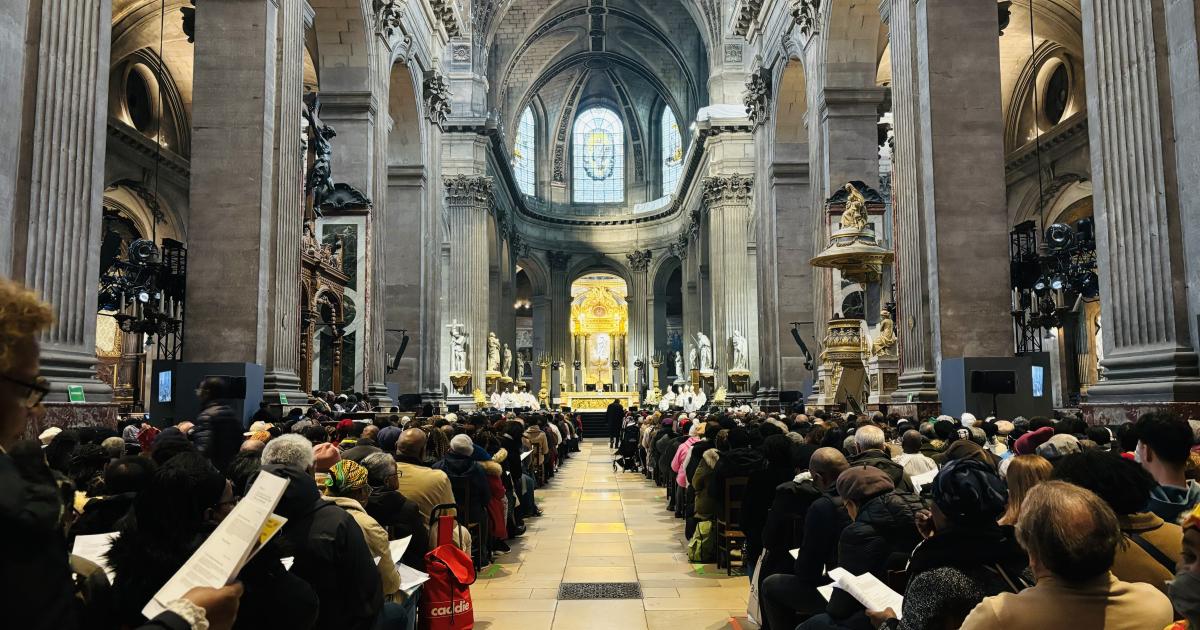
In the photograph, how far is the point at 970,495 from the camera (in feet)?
9.30

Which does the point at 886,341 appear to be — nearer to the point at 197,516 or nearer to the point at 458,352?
the point at 197,516

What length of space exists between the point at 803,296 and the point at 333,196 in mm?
10461

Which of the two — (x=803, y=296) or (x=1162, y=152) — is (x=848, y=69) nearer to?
(x=803, y=296)

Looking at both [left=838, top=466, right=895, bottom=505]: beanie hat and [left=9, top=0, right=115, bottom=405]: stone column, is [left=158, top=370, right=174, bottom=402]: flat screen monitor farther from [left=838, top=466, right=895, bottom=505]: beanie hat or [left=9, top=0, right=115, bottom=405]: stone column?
[left=838, top=466, right=895, bottom=505]: beanie hat

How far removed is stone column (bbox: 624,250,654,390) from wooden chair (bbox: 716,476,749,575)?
39876mm

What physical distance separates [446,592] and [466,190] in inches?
1155

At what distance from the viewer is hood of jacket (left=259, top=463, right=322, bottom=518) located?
3166mm

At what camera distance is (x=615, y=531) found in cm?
1058

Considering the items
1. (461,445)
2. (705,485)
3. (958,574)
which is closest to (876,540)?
(958,574)

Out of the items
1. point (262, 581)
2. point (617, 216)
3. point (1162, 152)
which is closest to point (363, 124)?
point (1162, 152)

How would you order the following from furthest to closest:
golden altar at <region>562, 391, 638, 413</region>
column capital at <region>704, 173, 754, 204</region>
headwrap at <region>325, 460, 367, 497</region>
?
golden altar at <region>562, 391, 638, 413</region> → column capital at <region>704, 173, 754, 204</region> → headwrap at <region>325, 460, 367, 497</region>

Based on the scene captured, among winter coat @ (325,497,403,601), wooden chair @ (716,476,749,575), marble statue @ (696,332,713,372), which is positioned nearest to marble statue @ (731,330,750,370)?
marble statue @ (696,332,713,372)

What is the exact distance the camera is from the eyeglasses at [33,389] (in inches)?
69.6

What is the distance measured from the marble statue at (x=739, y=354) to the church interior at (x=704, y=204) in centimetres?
14
